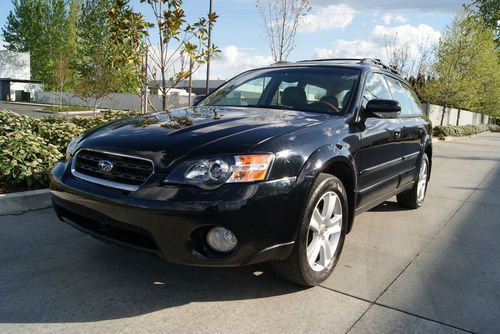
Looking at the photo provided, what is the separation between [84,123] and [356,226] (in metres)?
5.07

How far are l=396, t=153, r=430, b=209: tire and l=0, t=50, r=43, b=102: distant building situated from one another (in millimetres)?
51851

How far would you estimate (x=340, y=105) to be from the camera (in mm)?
3656

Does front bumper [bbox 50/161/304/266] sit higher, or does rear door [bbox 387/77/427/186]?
rear door [bbox 387/77/427/186]

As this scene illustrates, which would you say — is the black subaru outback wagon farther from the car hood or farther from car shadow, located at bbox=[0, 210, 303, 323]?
car shadow, located at bbox=[0, 210, 303, 323]

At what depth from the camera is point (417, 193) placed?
559cm

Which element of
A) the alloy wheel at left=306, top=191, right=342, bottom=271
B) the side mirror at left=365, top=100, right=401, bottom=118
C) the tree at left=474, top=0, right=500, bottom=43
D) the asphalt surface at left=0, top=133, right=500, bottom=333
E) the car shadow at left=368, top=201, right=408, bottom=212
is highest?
the tree at left=474, top=0, right=500, bottom=43

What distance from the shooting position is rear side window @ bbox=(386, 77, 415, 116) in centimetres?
470

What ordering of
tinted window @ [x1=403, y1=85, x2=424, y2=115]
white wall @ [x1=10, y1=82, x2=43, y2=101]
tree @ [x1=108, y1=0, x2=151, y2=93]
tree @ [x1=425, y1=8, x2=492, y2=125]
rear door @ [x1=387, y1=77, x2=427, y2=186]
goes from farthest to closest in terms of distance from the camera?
white wall @ [x1=10, y1=82, x2=43, y2=101], tree @ [x1=425, y1=8, x2=492, y2=125], tree @ [x1=108, y1=0, x2=151, y2=93], tinted window @ [x1=403, y1=85, x2=424, y2=115], rear door @ [x1=387, y1=77, x2=427, y2=186]


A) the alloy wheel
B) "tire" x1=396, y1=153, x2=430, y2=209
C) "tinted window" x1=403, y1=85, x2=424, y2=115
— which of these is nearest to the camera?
the alloy wheel

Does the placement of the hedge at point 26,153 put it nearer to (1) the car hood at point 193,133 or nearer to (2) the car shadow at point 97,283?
(2) the car shadow at point 97,283

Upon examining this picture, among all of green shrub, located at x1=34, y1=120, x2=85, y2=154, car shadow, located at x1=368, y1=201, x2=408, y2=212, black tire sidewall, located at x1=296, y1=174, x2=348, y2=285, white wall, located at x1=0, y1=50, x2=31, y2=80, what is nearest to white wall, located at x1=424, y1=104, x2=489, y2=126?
car shadow, located at x1=368, y1=201, x2=408, y2=212

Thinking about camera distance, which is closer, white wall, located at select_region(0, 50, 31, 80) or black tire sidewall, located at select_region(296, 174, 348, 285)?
black tire sidewall, located at select_region(296, 174, 348, 285)

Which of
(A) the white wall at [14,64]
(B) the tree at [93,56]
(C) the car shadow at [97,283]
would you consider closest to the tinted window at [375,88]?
(C) the car shadow at [97,283]

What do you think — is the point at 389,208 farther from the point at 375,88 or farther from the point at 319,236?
the point at 319,236
